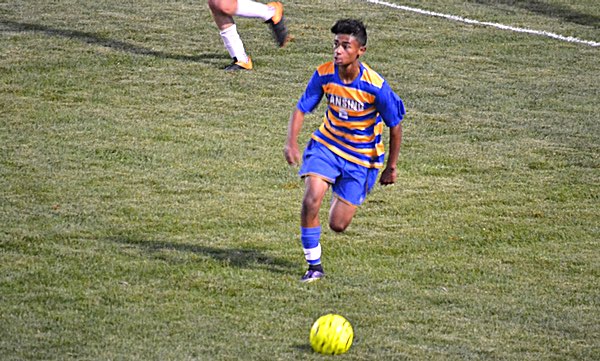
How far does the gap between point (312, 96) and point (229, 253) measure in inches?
52.3

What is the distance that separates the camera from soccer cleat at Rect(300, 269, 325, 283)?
7812 mm

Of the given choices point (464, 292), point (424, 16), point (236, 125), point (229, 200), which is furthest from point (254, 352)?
point (424, 16)

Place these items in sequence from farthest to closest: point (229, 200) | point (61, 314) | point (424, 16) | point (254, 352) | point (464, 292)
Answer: point (424, 16), point (229, 200), point (464, 292), point (61, 314), point (254, 352)

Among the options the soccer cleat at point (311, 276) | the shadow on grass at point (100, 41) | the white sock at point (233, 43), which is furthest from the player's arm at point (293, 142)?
the shadow on grass at point (100, 41)

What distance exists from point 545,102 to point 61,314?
24.8ft

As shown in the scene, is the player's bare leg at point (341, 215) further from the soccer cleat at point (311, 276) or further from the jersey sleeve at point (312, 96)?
the jersey sleeve at point (312, 96)

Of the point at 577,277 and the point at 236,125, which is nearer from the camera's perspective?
the point at 577,277

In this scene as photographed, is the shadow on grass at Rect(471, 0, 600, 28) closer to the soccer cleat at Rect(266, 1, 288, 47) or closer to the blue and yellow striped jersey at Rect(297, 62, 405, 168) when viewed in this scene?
the soccer cleat at Rect(266, 1, 288, 47)

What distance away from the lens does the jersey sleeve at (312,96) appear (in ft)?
26.0

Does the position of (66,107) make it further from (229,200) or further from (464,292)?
(464,292)

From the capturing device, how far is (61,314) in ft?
22.9

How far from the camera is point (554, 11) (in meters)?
Answer: 17.7

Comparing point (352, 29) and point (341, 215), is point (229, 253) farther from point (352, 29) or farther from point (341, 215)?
point (352, 29)

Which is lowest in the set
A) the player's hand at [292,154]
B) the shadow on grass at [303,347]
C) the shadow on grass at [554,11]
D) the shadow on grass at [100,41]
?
the shadow on grass at [554,11]
